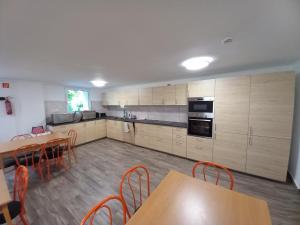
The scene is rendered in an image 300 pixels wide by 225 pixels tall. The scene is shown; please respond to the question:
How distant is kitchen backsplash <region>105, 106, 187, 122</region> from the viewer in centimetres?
397

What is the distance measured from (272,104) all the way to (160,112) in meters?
2.85

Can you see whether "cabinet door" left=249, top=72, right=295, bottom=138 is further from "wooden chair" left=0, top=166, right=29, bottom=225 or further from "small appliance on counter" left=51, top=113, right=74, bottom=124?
"small appliance on counter" left=51, top=113, right=74, bottom=124

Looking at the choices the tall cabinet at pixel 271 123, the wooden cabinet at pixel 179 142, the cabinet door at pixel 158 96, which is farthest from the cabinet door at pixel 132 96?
the tall cabinet at pixel 271 123

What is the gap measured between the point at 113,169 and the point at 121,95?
2916mm

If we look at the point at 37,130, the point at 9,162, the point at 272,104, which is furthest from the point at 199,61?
the point at 37,130

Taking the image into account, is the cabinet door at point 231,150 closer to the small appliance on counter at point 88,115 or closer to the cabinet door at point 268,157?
the cabinet door at point 268,157

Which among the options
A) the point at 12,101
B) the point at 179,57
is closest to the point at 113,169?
the point at 179,57

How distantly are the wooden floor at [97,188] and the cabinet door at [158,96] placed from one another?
163 cm

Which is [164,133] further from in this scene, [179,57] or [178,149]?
[179,57]

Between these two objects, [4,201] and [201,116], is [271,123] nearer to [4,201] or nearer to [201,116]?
[201,116]

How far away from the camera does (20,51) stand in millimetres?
1679

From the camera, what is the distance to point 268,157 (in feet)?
7.84

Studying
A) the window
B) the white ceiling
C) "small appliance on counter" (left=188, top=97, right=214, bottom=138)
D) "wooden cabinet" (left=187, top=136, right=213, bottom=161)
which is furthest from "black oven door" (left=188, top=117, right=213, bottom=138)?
the window

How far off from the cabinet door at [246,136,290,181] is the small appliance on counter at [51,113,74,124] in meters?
5.29
